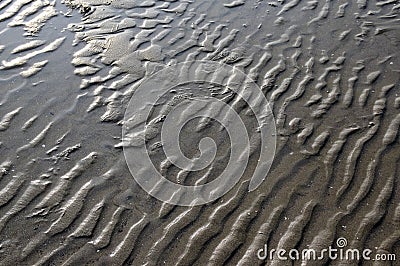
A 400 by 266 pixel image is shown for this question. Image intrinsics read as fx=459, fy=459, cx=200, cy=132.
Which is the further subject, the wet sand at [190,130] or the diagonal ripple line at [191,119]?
the diagonal ripple line at [191,119]

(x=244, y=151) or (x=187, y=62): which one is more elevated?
(x=187, y=62)

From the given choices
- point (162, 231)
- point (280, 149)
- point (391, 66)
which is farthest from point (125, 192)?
point (391, 66)

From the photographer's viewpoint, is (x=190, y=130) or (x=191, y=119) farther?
(x=191, y=119)

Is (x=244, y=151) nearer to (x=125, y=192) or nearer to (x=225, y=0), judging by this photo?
(x=125, y=192)

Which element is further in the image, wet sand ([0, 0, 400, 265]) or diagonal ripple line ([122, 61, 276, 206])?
diagonal ripple line ([122, 61, 276, 206])
